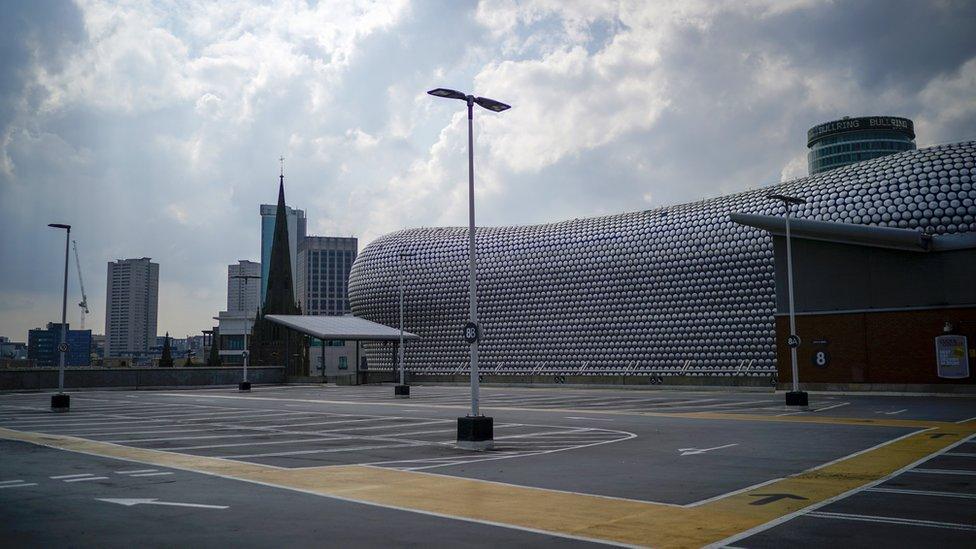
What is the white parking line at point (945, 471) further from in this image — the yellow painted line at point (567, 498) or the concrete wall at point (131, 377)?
the concrete wall at point (131, 377)

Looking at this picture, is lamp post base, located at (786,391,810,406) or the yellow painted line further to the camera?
lamp post base, located at (786,391,810,406)

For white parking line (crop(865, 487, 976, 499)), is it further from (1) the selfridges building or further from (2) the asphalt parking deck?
(1) the selfridges building

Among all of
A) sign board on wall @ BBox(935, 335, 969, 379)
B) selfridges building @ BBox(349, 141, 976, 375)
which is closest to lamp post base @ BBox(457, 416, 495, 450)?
sign board on wall @ BBox(935, 335, 969, 379)

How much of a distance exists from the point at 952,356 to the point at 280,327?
6172cm

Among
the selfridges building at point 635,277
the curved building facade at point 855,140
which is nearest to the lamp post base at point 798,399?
the selfridges building at point 635,277

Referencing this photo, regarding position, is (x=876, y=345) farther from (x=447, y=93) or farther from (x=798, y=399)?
(x=447, y=93)

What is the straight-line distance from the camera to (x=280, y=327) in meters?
82.9

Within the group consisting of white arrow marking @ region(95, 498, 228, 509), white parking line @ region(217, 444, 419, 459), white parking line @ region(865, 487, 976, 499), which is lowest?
white parking line @ region(217, 444, 419, 459)

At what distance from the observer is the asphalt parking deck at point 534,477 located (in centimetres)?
891

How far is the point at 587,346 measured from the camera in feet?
243

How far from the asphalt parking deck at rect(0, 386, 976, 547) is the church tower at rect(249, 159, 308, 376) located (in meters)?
47.8

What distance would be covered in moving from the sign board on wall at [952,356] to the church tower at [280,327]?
160ft

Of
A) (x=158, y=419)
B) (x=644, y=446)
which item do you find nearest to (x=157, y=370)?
Answer: (x=158, y=419)

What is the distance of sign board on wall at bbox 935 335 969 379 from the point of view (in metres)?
40.0
